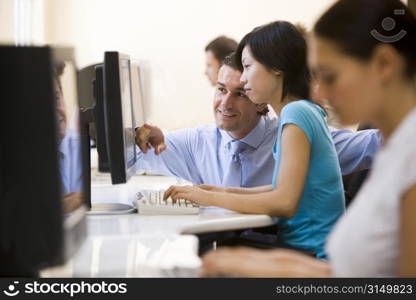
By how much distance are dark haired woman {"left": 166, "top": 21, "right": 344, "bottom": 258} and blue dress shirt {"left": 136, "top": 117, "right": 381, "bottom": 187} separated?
240mm

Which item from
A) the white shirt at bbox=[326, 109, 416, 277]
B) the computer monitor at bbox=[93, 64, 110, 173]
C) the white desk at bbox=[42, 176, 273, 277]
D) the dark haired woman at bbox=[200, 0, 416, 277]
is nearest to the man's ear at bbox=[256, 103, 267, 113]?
the white desk at bbox=[42, 176, 273, 277]

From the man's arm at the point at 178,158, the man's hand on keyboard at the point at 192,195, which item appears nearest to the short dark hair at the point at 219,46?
the man's arm at the point at 178,158

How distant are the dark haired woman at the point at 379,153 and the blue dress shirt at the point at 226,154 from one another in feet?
3.45

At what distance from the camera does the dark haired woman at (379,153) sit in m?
0.85

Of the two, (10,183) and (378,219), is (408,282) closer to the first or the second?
(378,219)

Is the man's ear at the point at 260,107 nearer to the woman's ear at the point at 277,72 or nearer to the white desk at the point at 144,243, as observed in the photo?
the woman's ear at the point at 277,72

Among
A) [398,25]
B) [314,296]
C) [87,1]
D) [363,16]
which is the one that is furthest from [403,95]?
[87,1]

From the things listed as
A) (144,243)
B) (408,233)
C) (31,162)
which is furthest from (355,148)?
(31,162)

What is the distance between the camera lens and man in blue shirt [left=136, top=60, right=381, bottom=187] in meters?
2.08

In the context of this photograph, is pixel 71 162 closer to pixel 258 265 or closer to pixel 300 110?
pixel 258 265

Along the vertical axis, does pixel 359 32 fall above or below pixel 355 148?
above

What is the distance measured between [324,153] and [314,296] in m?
0.54

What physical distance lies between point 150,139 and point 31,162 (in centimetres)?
130

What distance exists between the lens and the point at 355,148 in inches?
82.2
